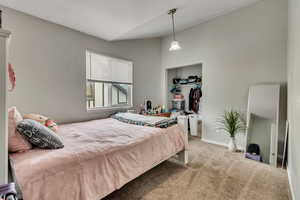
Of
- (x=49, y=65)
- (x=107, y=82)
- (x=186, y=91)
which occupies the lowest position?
(x=186, y=91)

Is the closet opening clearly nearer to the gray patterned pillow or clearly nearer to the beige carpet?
the beige carpet

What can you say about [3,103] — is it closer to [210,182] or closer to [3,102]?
[3,102]

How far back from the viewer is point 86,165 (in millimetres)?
1186

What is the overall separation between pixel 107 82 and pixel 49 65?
3.91 feet

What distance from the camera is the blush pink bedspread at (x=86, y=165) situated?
968 millimetres

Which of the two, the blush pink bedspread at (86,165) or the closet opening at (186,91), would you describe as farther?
the closet opening at (186,91)

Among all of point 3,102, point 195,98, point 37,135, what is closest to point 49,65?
point 37,135

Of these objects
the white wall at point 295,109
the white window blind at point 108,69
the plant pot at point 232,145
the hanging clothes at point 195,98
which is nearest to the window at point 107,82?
the white window blind at point 108,69

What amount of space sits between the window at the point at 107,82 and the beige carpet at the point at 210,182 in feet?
6.42

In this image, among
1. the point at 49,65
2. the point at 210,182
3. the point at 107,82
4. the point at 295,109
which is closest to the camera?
A: the point at 295,109

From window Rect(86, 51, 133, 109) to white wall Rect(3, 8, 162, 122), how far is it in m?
0.17

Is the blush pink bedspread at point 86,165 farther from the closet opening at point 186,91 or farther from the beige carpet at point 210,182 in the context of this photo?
the closet opening at point 186,91

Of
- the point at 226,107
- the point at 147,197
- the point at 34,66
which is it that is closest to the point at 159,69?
the point at 226,107

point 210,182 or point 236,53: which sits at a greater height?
point 236,53
